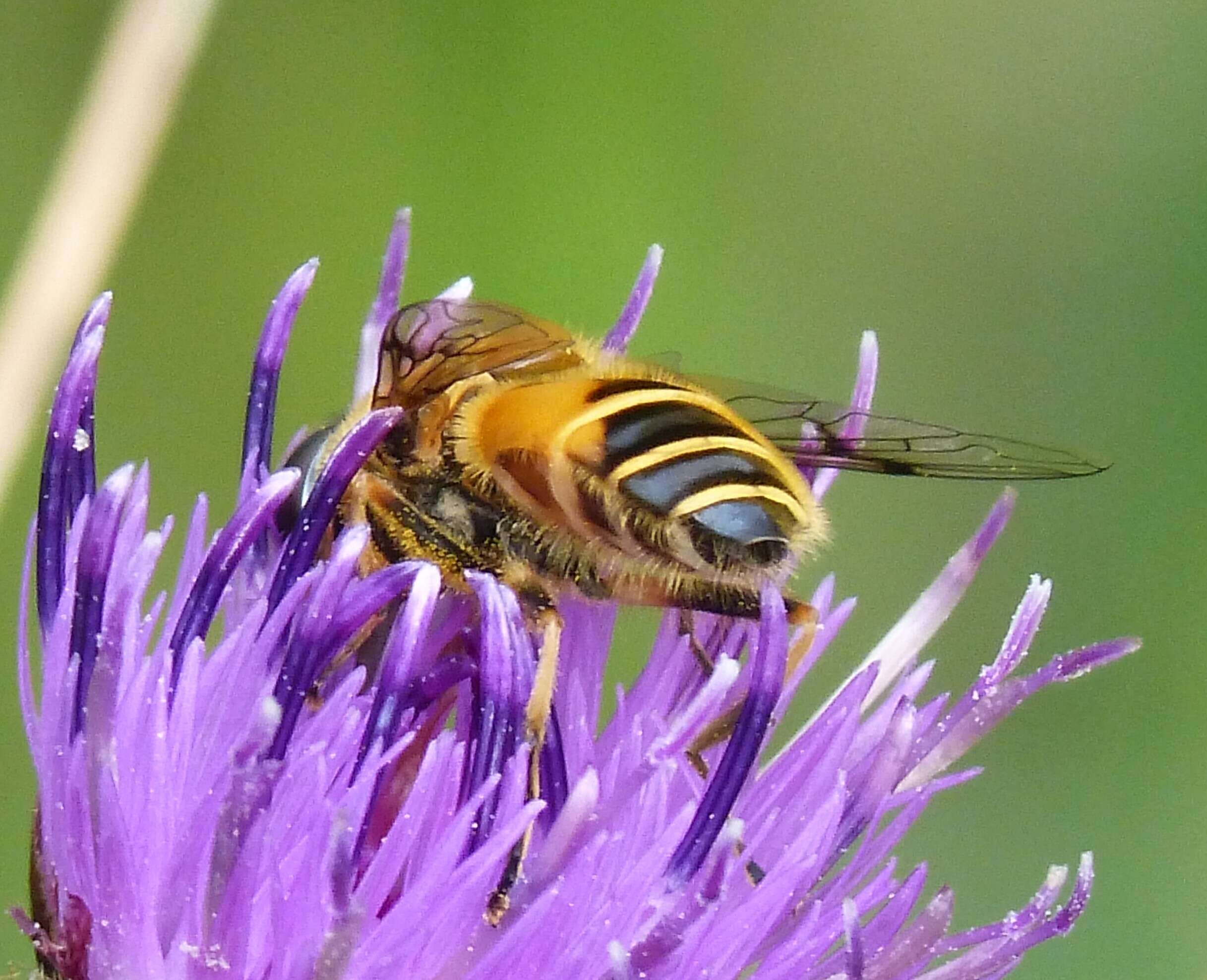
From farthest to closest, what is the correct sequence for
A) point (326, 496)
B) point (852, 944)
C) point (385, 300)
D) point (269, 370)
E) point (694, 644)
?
point (385, 300) < point (269, 370) < point (694, 644) < point (326, 496) < point (852, 944)

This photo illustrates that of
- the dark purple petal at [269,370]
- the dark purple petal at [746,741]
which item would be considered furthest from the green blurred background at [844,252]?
the dark purple petal at [746,741]

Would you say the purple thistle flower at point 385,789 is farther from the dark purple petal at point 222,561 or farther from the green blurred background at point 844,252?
the green blurred background at point 844,252

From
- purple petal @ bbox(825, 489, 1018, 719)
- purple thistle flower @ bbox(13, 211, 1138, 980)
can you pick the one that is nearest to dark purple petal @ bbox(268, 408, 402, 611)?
purple thistle flower @ bbox(13, 211, 1138, 980)

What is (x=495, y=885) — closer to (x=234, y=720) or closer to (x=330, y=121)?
(x=234, y=720)

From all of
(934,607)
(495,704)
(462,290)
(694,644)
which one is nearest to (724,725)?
(694,644)

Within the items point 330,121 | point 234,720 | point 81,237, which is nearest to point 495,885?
point 234,720

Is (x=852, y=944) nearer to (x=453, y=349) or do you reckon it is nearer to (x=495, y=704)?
(x=495, y=704)
